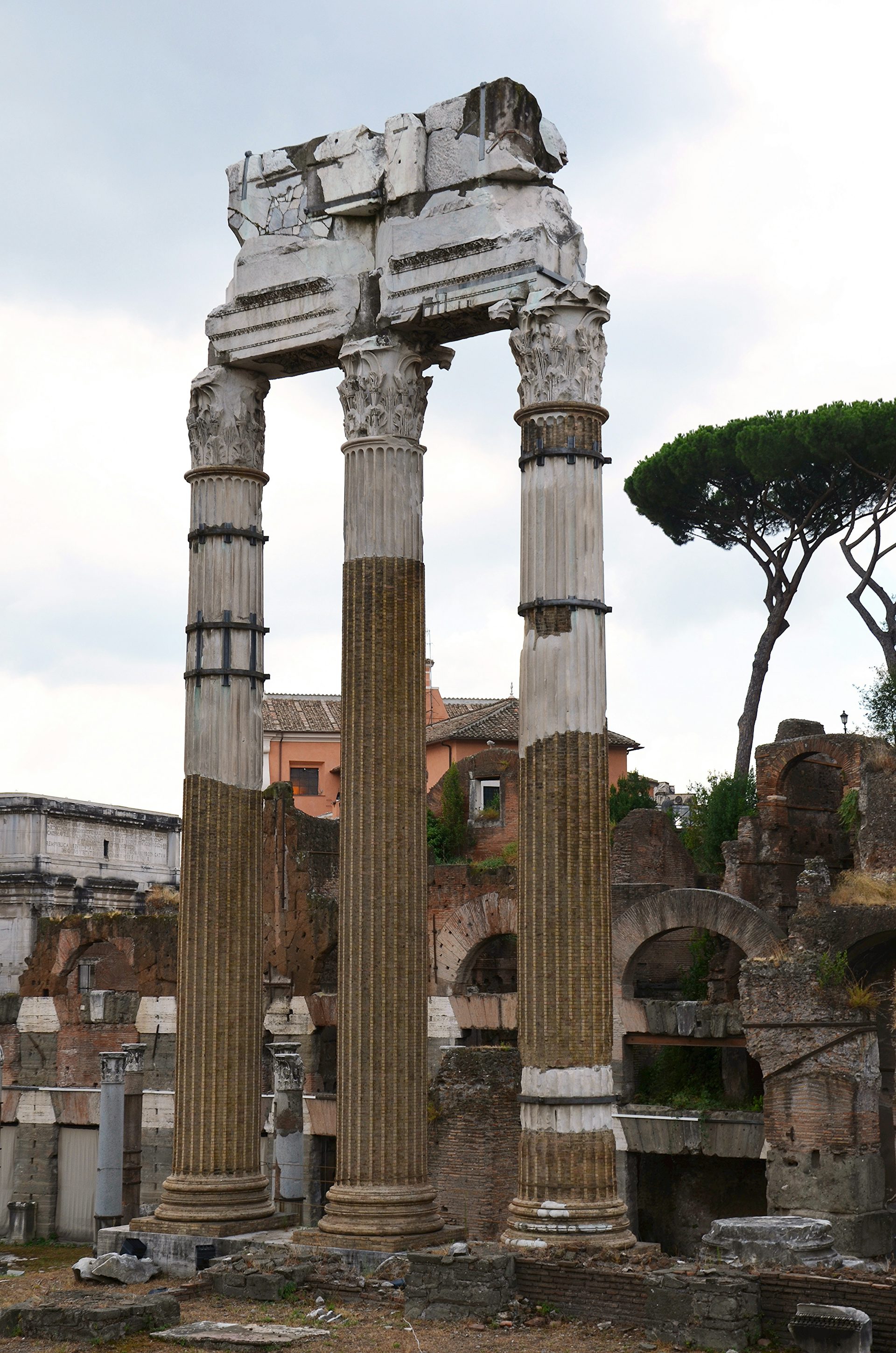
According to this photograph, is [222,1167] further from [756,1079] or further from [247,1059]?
[756,1079]

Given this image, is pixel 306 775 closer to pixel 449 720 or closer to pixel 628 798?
pixel 449 720

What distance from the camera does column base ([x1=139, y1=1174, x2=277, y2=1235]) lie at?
42.4 feet

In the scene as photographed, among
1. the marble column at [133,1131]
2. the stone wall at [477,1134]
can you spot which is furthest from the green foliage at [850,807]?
the marble column at [133,1131]

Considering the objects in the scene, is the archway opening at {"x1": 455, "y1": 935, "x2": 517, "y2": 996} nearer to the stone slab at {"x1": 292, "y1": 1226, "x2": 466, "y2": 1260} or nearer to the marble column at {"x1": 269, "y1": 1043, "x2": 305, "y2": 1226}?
the marble column at {"x1": 269, "y1": 1043, "x2": 305, "y2": 1226}

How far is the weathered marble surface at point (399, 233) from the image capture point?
12641mm

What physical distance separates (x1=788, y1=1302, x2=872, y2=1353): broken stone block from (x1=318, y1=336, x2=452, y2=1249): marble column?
Result: 10.7 ft

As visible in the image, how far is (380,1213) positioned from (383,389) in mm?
6107

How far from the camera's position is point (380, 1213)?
1199 cm

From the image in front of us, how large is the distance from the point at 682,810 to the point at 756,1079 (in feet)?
48.3

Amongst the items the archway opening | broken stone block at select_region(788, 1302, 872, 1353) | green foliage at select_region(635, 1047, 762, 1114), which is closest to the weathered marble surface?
broken stone block at select_region(788, 1302, 872, 1353)

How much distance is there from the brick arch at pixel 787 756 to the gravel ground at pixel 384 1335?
43.7 ft

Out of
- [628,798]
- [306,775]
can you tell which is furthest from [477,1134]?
[306,775]

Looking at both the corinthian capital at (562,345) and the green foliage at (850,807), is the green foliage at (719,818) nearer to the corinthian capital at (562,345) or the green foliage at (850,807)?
the green foliage at (850,807)

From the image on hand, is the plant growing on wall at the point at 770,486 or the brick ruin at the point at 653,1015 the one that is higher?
the plant growing on wall at the point at 770,486
